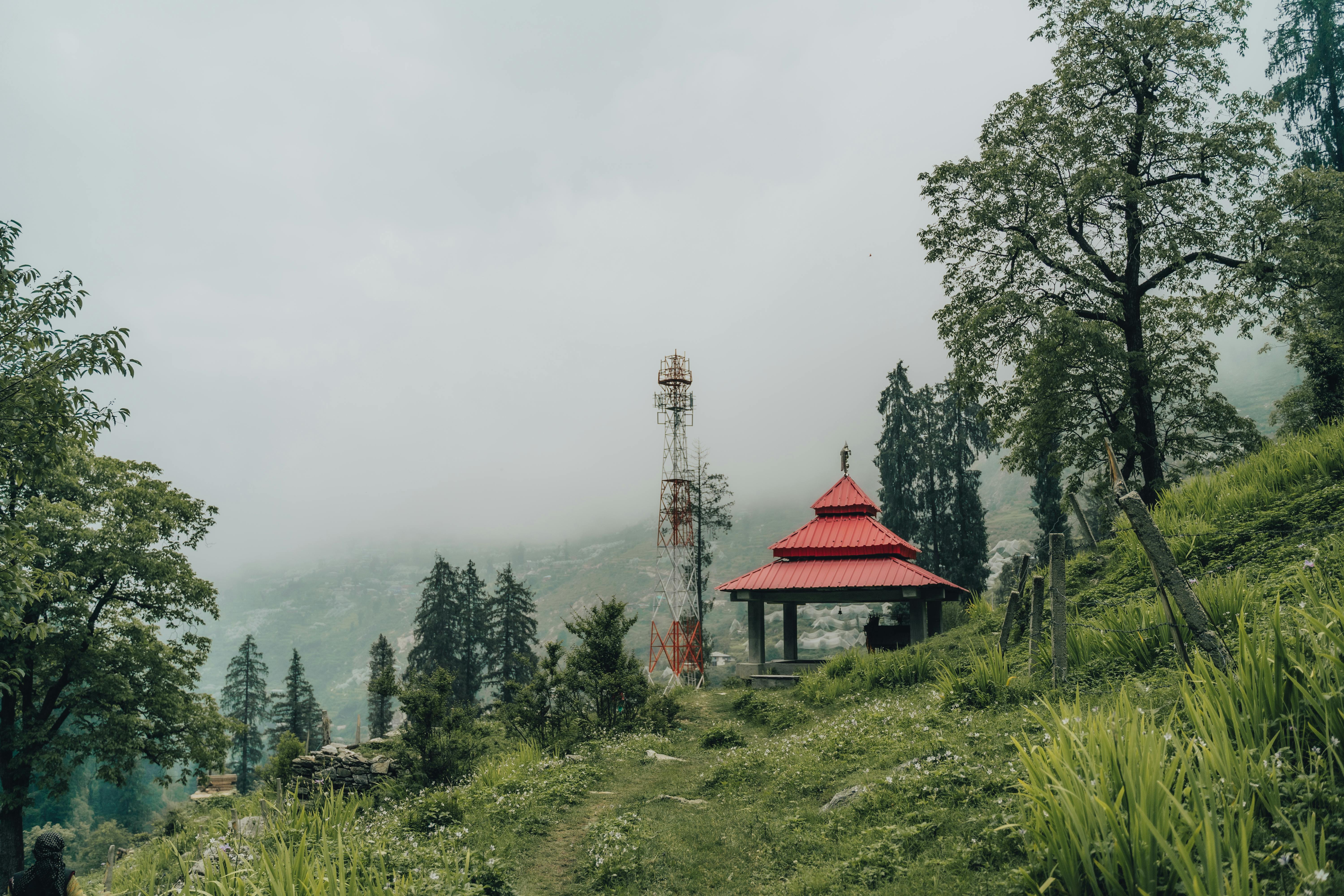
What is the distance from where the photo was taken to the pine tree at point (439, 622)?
46.4 metres

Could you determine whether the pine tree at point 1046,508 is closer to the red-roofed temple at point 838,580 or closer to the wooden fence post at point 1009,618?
the red-roofed temple at point 838,580

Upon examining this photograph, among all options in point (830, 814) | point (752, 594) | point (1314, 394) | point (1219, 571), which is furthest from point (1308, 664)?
point (1314, 394)

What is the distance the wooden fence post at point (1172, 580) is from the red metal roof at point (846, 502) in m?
17.7

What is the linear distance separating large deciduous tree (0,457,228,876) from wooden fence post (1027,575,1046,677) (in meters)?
22.0

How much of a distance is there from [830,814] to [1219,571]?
5.80 m

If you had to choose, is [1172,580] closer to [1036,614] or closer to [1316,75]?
[1036,614]

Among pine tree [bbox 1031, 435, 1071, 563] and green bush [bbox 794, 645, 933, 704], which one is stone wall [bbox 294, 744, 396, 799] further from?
pine tree [bbox 1031, 435, 1071, 563]

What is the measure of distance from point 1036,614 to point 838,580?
36.3 ft

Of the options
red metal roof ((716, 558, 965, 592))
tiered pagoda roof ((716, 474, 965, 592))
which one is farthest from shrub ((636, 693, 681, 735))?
tiered pagoda roof ((716, 474, 965, 592))

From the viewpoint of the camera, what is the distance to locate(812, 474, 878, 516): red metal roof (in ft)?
76.6

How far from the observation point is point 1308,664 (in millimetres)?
3773

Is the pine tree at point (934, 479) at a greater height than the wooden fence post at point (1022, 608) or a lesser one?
greater

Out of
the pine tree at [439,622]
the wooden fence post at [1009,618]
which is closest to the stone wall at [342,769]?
the wooden fence post at [1009,618]

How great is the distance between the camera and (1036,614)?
8.86 meters
